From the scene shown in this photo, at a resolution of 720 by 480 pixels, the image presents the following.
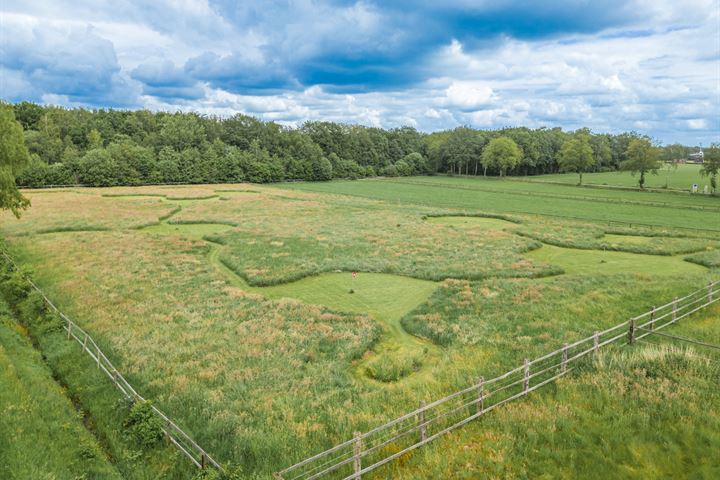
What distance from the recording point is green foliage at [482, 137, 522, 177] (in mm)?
128000

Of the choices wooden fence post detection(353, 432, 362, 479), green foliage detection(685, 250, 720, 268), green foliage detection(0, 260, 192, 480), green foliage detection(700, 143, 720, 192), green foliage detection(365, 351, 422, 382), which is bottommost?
green foliage detection(0, 260, 192, 480)

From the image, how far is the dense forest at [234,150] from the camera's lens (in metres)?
98.8

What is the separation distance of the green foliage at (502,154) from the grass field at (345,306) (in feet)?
244

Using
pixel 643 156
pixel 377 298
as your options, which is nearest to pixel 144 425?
pixel 377 298

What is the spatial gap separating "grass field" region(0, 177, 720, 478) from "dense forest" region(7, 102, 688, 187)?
46.7 metres

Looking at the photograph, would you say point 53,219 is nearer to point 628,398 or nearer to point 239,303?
point 239,303

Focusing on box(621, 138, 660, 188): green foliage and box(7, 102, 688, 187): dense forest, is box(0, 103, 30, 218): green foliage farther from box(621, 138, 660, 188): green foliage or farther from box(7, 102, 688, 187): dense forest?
box(621, 138, 660, 188): green foliage

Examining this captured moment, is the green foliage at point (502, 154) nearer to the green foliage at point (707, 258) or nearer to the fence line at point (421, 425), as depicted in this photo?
the green foliage at point (707, 258)

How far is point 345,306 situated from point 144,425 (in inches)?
521

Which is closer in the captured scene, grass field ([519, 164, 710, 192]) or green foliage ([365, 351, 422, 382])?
green foliage ([365, 351, 422, 382])

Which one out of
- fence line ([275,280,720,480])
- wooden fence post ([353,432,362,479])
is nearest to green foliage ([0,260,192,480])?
fence line ([275,280,720,480])

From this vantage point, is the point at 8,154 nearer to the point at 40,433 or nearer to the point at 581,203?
the point at 40,433

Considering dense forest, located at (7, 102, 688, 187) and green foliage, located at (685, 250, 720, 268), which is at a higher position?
dense forest, located at (7, 102, 688, 187)

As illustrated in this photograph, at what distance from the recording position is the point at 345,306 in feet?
82.9
